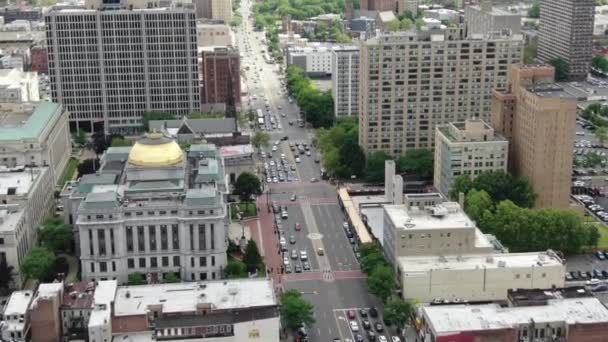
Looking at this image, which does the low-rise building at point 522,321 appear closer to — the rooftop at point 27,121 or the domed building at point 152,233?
the domed building at point 152,233

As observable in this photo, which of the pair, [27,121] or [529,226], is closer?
[529,226]

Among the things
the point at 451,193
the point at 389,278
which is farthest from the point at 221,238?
the point at 451,193

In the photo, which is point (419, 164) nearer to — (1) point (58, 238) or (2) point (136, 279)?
(2) point (136, 279)

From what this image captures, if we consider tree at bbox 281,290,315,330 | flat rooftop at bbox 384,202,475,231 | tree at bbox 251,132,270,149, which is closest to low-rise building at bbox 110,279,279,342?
tree at bbox 281,290,315,330

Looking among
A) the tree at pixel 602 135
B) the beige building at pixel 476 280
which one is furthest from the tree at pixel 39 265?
the tree at pixel 602 135

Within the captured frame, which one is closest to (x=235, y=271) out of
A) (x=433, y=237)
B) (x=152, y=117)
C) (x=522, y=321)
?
(x=433, y=237)

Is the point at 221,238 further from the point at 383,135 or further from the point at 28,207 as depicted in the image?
the point at 383,135
